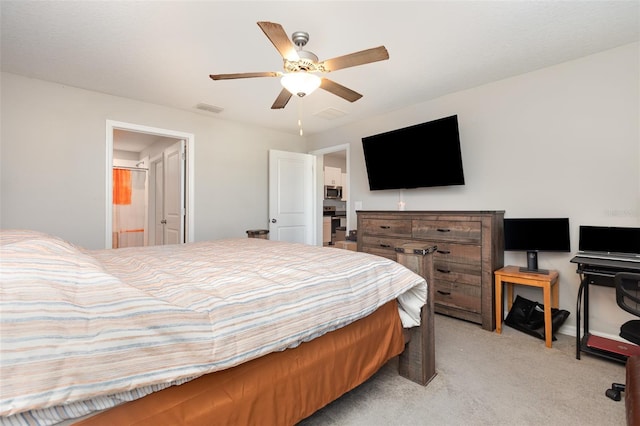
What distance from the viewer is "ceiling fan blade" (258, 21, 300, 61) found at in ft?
5.09

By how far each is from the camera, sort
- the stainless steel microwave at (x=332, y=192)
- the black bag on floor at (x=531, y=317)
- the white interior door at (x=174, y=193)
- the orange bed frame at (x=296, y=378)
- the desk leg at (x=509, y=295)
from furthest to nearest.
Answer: the stainless steel microwave at (x=332, y=192) → the white interior door at (x=174, y=193) → the desk leg at (x=509, y=295) → the black bag on floor at (x=531, y=317) → the orange bed frame at (x=296, y=378)

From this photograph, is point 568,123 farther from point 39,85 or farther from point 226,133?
point 39,85

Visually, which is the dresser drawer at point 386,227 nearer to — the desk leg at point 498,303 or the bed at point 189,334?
the desk leg at point 498,303

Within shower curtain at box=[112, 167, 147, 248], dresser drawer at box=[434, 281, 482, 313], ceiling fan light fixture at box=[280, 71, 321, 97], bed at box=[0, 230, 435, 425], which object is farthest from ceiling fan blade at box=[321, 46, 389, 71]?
shower curtain at box=[112, 167, 147, 248]

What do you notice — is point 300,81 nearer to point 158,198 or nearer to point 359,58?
point 359,58

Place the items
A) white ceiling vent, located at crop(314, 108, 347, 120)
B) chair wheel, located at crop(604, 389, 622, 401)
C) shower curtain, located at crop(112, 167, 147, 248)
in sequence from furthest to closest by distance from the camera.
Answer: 1. shower curtain, located at crop(112, 167, 147, 248)
2. white ceiling vent, located at crop(314, 108, 347, 120)
3. chair wheel, located at crop(604, 389, 622, 401)

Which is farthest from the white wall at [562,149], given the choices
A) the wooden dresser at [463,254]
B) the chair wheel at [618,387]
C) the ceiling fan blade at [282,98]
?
the ceiling fan blade at [282,98]

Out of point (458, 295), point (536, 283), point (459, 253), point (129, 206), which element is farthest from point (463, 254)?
point (129, 206)

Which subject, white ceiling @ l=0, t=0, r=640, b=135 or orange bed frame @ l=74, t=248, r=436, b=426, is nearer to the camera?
orange bed frame @ l=74, t=248, r=436, b=426

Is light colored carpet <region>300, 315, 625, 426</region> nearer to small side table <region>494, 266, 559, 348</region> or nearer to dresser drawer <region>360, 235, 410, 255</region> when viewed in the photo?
small side table <region>494, 266, 559, 348</region>

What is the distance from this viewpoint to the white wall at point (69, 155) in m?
2.84

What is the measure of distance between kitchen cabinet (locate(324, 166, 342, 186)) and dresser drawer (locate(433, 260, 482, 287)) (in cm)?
427

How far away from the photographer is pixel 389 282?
1.60 m

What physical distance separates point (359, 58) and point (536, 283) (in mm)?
2305
